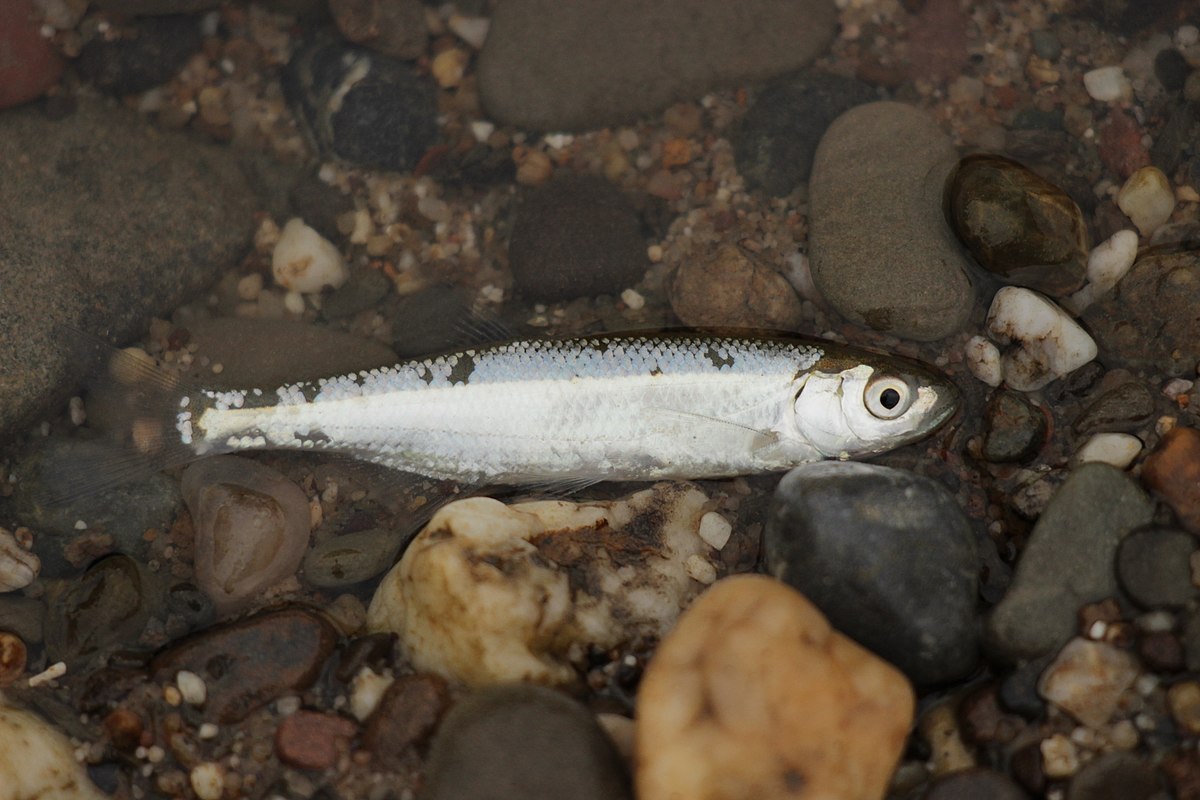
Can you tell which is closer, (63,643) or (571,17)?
(63,643)

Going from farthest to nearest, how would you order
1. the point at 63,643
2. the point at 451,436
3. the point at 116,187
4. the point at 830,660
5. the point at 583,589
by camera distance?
the point at 116,187 < the point at 451,436 < the point at 63,643 < the point at 583,589 < the point at 830,660

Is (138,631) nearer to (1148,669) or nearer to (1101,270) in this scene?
(1148,669)

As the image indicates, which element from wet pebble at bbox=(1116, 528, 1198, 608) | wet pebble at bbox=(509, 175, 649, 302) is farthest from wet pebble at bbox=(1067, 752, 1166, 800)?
wet pebble at bbox=(509, 175, 649, 302)

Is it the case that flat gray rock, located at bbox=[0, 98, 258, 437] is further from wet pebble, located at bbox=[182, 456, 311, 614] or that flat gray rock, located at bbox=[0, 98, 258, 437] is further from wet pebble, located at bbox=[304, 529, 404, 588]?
wet pebble, located at bbox=[304, 529, 404, 588]

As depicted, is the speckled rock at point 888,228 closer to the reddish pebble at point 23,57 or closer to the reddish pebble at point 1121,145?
the reddish pebble at point 1121,145

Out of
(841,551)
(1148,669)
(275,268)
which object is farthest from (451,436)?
(1148,669)

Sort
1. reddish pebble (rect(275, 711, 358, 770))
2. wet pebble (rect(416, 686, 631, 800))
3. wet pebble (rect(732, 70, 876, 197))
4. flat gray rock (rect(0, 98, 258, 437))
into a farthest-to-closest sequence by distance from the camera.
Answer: wet pebble (rect(732, 70, 876, 197))
flat gray rock (rect(0, 98, 258, 437))
reddish pebble (rect(275, 711, 358, 770))
wet pebble (rect(416, 686, 631, 800))

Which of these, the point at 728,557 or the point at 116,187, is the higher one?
the point at 116,187
